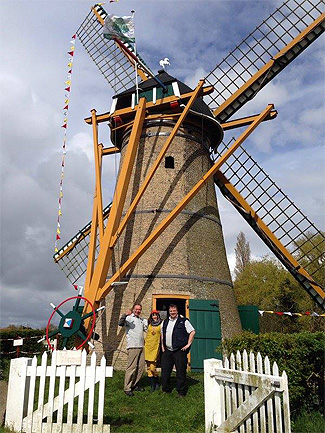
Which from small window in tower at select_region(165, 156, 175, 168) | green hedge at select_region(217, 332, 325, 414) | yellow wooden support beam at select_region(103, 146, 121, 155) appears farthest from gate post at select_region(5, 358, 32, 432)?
yellow wooden support beam at select_region(103, 146, 121, 155)

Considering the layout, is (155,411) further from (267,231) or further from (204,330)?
(267,231)

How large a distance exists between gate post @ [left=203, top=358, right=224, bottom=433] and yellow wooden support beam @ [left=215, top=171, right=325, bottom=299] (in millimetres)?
8309

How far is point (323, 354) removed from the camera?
5.20 m

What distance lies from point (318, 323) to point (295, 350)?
60.3 ft

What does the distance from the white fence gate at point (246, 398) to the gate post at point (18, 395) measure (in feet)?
7.17

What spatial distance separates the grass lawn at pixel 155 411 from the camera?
4.81m

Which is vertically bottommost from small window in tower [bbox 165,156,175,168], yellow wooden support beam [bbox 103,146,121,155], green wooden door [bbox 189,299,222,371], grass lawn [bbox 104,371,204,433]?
grass lawn [bbox 104,371,204,433]

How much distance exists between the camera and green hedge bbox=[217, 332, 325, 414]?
488cm

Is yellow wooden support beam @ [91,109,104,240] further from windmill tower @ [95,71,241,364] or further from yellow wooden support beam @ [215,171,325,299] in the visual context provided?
yellow wooden support beam @ [215,171,325,299]

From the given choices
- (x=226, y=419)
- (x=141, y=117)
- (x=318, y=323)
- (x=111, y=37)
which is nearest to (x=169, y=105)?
(x=141, y=117)

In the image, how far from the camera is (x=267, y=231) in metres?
12.4

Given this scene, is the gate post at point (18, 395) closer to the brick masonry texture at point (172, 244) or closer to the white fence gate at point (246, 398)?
the white fence gate at point (246, 398)

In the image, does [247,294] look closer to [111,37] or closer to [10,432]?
[111,37]

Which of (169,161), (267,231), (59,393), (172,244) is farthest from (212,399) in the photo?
(267,231)
